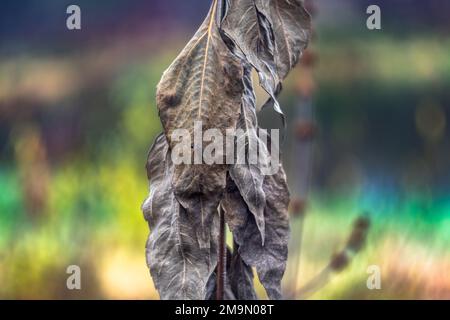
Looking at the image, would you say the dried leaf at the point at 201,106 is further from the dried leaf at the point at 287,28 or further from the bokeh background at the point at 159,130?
the bokeh background at the point at 159,130

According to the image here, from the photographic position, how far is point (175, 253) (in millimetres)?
889

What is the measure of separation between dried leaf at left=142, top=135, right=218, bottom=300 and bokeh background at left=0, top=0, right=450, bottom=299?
3.32 ft

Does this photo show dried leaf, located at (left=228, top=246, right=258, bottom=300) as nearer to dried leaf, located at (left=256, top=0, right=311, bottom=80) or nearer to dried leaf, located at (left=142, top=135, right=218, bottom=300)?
dried leaf, located at (left=142, top=135, right=218, bottom=300)

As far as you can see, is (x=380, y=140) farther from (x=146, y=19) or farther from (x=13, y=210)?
(x=13, y=210)

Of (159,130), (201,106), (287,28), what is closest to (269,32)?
(287,28)

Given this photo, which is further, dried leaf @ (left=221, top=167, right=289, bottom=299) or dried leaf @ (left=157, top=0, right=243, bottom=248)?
dried leaf @ (left=221, top=167, right=289, bottom=299)

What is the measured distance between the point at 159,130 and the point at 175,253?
104 cm

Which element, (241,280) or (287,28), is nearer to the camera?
(287,28)

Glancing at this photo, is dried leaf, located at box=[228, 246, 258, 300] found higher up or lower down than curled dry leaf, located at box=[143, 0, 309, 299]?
lower down

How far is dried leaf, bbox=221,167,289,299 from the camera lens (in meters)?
0.93

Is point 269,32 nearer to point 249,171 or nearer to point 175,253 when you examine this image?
point 249,171

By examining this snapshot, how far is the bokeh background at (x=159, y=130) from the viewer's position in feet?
6.31

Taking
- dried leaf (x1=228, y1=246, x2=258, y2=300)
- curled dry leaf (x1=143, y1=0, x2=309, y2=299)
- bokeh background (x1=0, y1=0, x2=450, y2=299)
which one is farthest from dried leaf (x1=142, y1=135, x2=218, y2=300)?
bokeh background (x1=0, y1=0, x2=450, y2=299)

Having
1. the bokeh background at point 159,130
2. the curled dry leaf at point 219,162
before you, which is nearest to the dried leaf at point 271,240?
the curled dry leaf at point 219,162
